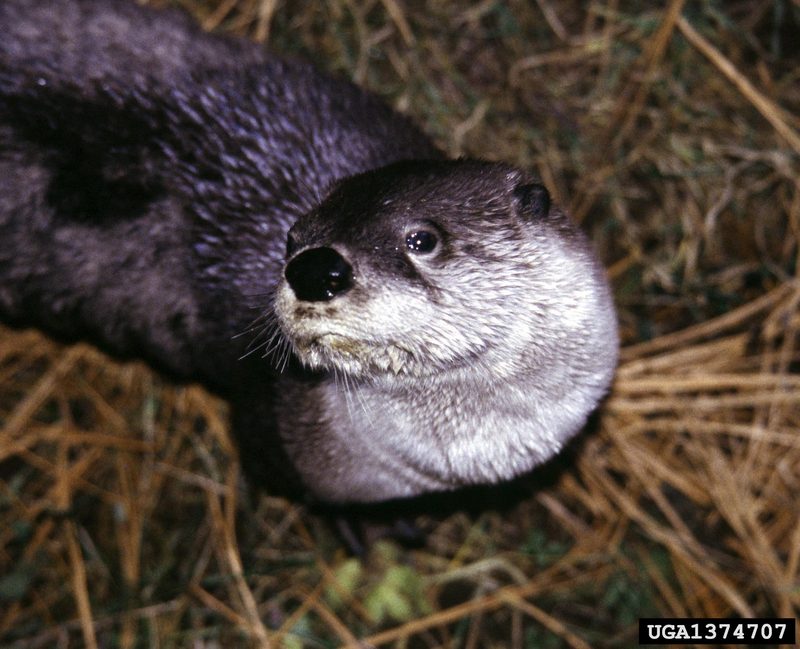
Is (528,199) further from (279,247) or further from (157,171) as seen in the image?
(157,171)

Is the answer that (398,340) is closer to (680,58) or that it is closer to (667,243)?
(667,243)

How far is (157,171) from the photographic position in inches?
72.6

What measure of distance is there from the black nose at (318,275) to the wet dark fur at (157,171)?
633 mm

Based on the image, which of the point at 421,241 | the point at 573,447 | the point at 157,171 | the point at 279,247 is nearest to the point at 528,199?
the point at 421,241

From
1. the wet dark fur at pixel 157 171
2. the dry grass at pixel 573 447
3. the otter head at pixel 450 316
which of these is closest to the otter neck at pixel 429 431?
the otter head at pixel 450 316

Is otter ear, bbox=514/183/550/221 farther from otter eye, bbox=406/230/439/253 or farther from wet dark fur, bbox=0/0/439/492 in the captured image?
wet dark fur, bbox=0/0/439/492

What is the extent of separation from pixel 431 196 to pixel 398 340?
27 centimetres

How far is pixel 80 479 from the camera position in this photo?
246 cm

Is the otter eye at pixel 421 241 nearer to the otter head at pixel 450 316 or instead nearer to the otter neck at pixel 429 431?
the otter head at pixel 450 316

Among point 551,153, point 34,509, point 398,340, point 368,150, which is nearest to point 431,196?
point 398,340

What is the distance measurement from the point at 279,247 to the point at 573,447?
3.53 ft

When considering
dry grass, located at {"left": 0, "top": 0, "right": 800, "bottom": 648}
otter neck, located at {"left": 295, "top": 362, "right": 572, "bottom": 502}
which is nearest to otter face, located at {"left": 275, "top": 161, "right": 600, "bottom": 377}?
otter neck, located at {"left": 295, "top": 362, "right": 572, "bottom": 502}

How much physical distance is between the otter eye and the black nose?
145 mm

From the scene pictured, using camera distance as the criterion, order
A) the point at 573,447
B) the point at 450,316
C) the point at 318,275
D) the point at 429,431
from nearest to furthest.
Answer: the point at 318,275 < the point at 450,316 < the point at 429,431 < the point at 573,447
